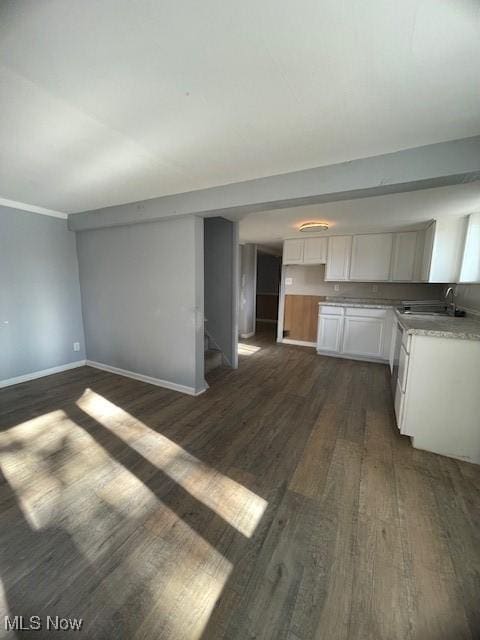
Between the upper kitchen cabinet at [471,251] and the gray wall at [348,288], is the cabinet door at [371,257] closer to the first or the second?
the gray wall at [348,288]

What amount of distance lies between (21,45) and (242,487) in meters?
2.50

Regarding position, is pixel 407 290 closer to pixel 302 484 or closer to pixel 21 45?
pixel 302 484

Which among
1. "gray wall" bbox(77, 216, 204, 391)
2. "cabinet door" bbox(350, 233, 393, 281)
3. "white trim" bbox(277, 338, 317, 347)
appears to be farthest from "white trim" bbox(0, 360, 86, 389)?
"cabinet door" bbox(350, 233, 393, 281)

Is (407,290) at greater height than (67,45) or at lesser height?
lesser

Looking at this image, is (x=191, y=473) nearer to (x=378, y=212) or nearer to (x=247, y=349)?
(x=247, y=349)

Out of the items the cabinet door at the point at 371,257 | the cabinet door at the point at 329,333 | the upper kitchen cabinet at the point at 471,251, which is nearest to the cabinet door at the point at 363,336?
the cabinet door at the point at 329,333

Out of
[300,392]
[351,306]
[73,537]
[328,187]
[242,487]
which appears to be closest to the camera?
[73,537]

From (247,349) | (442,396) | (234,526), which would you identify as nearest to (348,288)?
(247,349)

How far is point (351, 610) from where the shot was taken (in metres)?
1.04

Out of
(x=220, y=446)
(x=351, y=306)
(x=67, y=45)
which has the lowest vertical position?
(x=220, y=446)

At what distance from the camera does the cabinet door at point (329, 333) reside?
4.54m

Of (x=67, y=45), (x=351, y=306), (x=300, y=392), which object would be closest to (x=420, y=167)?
(x=67, y=45)

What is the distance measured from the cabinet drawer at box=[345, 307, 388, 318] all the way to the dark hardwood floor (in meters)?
2.05

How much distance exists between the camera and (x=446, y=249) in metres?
3.25
